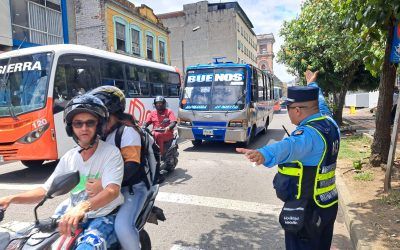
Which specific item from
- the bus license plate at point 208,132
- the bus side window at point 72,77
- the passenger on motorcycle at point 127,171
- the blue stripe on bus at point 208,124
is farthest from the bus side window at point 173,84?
the passenger on motorcycle at point 127,171

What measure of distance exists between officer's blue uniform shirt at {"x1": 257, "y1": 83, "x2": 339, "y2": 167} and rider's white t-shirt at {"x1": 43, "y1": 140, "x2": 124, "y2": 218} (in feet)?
3.36

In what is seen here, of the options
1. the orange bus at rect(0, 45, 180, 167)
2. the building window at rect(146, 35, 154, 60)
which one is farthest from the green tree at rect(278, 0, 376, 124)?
the building window at rect(146, 35, 154, 60)

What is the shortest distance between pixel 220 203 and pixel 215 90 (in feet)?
18.5

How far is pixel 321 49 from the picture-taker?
574 inches

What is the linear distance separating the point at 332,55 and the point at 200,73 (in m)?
4.89

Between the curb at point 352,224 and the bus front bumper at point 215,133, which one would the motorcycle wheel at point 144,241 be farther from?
the bus front bumper at point 215,133

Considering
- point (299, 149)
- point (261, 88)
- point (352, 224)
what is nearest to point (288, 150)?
point (299, 149)

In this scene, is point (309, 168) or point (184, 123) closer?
point (309, 168)

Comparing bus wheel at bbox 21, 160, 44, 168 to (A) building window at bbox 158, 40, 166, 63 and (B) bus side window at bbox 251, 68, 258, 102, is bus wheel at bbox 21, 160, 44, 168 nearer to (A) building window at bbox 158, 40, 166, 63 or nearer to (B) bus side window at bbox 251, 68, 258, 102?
(B) bus side window at bbox 251, 68, 258, 102

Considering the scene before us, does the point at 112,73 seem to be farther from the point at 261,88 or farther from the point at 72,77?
the point at 261,88

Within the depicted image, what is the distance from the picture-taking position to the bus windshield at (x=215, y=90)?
10539mm

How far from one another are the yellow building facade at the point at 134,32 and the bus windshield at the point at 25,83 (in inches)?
521

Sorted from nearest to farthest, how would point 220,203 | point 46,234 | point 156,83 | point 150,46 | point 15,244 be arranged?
point 15,244 < point 46,234 < point 220,203 < point 156,83 < point 150,46

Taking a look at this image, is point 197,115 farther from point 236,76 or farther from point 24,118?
point 24,118
